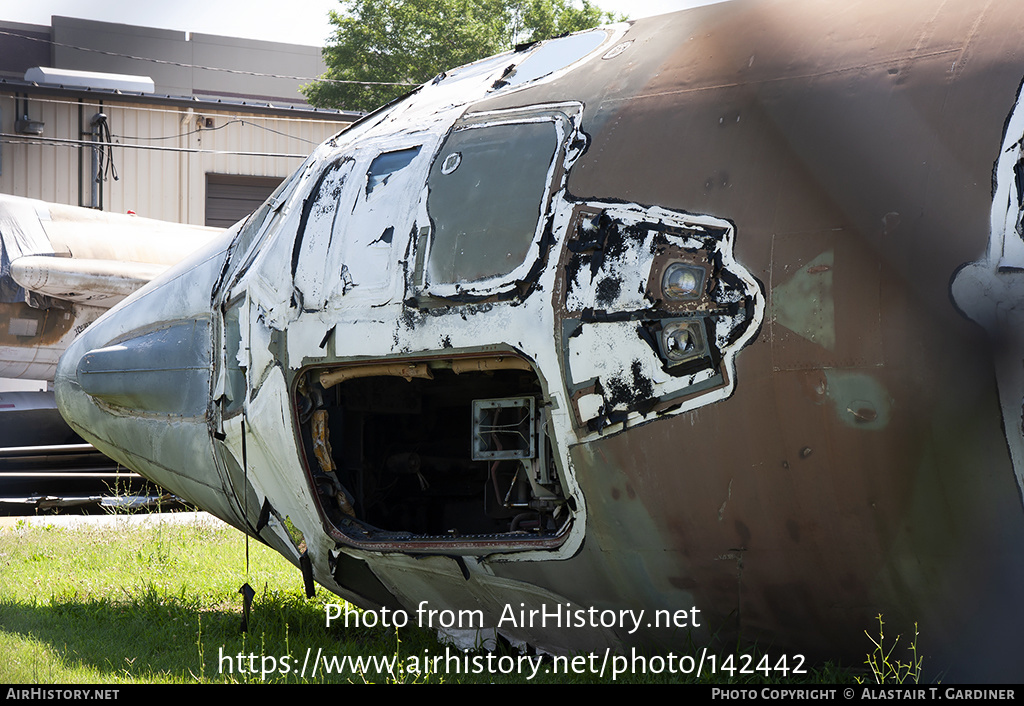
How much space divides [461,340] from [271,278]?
4.75 feet

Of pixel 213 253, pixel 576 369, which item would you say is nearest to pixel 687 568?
pixel 576 369

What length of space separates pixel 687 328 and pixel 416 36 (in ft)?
107

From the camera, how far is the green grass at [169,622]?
520 centimetres

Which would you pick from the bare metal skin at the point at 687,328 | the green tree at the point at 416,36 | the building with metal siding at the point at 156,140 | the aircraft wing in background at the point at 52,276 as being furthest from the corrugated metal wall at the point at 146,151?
the bare metal skin at the point at 687,328

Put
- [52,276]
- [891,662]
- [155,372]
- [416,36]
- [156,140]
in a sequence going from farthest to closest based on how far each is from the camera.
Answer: [416,36], [156,140], [52,276], [155,372], [891,662]

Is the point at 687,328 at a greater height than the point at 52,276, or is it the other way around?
the point at 52,276

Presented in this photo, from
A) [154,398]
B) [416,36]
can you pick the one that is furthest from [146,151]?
[154,398]

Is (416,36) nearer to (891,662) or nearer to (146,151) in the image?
(146,151)

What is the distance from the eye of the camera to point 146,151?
25.0 m

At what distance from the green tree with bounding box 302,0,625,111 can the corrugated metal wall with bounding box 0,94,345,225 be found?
8.75 m

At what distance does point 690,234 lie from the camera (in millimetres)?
4078

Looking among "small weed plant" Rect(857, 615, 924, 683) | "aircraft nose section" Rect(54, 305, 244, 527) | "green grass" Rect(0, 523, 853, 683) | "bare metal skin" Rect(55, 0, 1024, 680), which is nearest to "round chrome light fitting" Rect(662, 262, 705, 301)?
"bare metal skin" Rect(55, 0, 1024, 680)

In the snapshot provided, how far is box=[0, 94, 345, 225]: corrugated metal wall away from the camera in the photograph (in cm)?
2419
